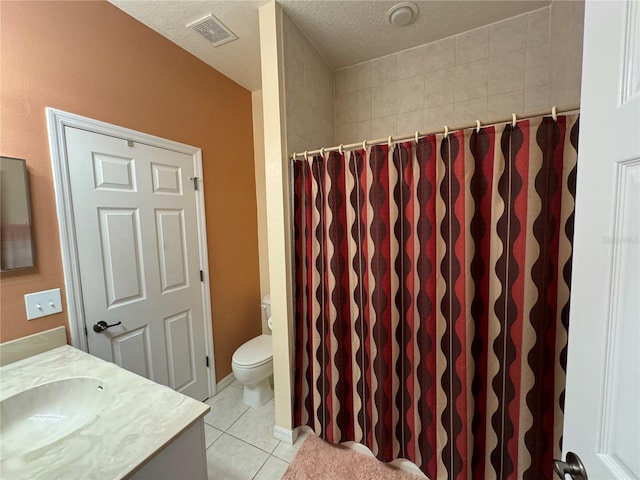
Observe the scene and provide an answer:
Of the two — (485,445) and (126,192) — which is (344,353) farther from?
(126,192)

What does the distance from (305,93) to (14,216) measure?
1539 mm

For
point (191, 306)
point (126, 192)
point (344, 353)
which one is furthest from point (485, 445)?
point (126, 192)

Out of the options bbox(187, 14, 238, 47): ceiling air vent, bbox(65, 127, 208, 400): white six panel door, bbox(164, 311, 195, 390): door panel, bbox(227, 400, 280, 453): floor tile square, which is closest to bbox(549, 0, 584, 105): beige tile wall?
bbox(187, 14, 238, 47): ceiling air vent

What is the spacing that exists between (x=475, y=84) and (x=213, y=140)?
1844mm

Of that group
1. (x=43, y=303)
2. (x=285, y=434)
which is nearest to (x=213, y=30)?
(x=43, y=303)

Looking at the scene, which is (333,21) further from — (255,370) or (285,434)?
(285,434)

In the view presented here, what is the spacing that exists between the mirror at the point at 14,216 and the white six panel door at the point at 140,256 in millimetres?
A: 188

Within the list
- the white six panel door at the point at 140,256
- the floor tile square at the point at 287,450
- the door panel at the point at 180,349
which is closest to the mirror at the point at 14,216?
the white six panel door at the point at 140,256

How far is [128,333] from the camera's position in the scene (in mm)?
1498

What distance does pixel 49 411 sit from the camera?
90 centimetres

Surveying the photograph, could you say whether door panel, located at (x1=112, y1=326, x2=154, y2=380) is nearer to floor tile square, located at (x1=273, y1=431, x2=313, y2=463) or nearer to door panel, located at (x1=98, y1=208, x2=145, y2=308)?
door panel, located at (x1=98, y1=208, x2=145, y2=308)

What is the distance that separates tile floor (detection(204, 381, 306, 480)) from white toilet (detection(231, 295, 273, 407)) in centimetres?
7

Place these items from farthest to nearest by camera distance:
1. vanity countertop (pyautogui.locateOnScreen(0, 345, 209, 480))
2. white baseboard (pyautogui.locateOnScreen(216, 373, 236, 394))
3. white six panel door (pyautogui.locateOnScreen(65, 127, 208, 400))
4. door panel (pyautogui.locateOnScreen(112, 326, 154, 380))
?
white baseboard (pyautogui.locateOnScreen(216, 373, 236, 394)) → door panel (pyautogui.locateOnScreen(112, 326, 154, 380)) → white six panel door (pyautogui.locateOnScreen(65, 127, 208, 400)) → vanity countertop (pyautogui.locateOnScreen(0, 345, 209, 480))

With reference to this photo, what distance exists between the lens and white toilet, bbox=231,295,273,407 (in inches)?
69.5
